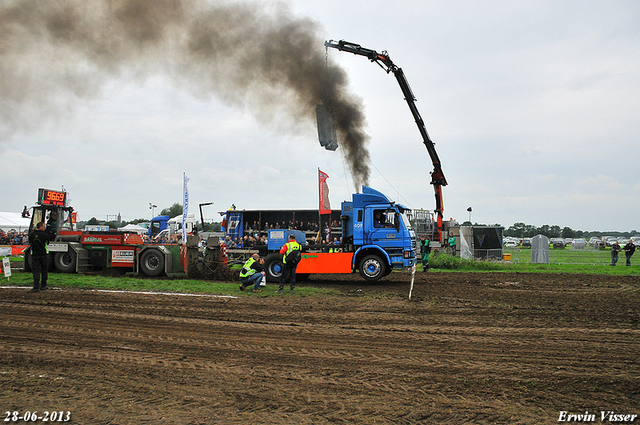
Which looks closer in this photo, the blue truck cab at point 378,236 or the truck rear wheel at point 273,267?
the blue truck cab at point 378,236

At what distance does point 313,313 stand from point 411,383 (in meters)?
3.96

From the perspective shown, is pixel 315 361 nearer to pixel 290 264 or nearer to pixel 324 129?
pixel 290 264

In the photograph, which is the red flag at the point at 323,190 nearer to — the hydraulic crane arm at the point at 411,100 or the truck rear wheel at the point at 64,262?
the hydraulic crane arm at the point at 411,100

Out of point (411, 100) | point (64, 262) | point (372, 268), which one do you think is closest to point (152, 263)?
point (64, 262)

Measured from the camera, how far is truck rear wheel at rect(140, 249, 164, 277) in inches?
581

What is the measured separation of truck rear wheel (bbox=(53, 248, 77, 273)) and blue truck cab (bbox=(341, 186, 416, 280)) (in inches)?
397

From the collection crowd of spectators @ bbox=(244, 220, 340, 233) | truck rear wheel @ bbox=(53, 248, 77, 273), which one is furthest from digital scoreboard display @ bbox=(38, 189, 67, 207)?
crowd of spectators @ bbox=(244, 220, 340, 233)

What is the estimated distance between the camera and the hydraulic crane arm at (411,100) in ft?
62.1

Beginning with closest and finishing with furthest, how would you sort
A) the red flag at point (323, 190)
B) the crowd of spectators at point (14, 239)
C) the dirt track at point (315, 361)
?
the dirt track at point (315, 361)
the red flag at point (323, 190)
the crowd of spectators at point (14, 239)

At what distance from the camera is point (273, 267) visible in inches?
568

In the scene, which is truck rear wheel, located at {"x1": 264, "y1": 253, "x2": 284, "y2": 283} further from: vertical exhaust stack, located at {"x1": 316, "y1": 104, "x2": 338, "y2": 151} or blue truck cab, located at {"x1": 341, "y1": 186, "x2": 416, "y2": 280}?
vertical exhaust stack, located at {"x1": 316, "y1": 104, "x2": 338, "y2": 151}

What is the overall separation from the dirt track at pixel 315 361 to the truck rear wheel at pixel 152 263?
516 cm

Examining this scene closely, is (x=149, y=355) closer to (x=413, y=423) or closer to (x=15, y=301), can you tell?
(x=413, y=423)

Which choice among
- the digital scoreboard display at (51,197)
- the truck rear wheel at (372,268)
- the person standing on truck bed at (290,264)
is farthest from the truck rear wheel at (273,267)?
the digital scoreboard display at (51,197)
